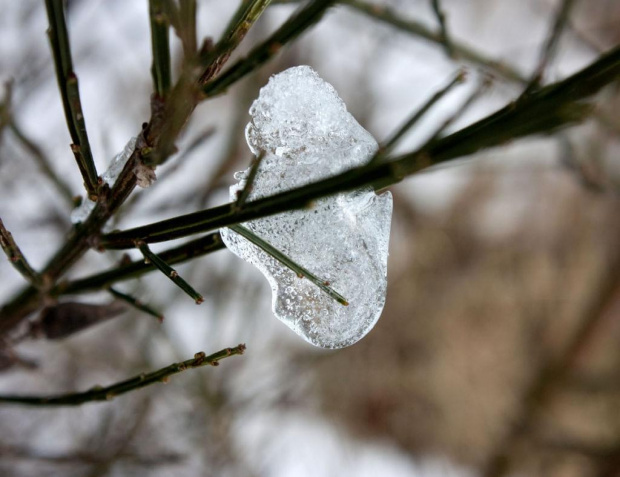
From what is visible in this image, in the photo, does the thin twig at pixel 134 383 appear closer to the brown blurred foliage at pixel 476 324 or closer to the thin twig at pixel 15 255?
the thin twig at pixel 15 255

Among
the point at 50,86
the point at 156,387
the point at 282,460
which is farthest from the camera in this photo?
the point at 282,460

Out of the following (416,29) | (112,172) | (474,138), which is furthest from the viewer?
(416,29)

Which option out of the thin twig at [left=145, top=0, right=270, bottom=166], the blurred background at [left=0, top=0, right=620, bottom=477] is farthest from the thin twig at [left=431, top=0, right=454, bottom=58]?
the thin twig at [left=145, top=0, right=270, bottom=166]

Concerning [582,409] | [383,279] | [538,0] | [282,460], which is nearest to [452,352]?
[582,409]

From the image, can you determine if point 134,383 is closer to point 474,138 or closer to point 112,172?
point 112,172

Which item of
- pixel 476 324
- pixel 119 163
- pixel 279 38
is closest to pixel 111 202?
pixel 119 163

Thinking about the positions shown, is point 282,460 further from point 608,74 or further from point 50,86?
point 608,74
